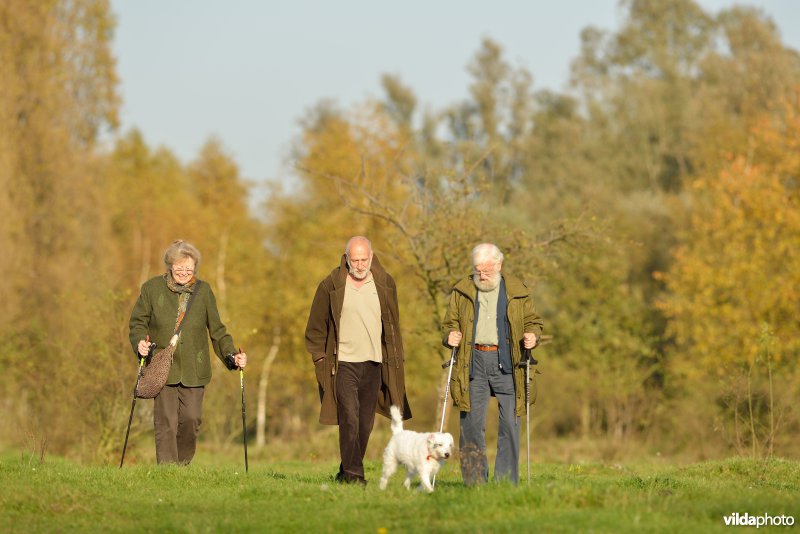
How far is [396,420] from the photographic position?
10.6 m

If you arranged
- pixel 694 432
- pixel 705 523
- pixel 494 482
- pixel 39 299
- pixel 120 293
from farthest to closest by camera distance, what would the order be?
pixel 39 299
pixel 694 432
pixel 120 293
pixel 494 482
pixel 705 523

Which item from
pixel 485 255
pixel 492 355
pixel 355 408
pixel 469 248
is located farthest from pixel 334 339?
pixel 469 248

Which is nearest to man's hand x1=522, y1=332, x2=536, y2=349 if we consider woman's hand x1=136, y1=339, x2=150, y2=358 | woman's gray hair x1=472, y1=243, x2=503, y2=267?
woman's gray hair x1=472, y1=243, x2=503, y2=267

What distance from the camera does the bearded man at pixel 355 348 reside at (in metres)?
10.7

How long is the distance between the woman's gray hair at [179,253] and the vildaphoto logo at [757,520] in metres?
6.00

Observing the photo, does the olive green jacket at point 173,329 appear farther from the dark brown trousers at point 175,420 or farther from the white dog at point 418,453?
the white dog at point 418,453

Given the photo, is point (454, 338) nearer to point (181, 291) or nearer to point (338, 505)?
point (338, 505)

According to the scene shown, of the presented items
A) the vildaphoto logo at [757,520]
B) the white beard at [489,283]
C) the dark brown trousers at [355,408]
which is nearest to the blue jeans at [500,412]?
the white beard at [489,283]

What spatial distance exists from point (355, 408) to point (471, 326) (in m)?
1.40

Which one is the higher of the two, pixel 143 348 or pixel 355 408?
pixel 143 348

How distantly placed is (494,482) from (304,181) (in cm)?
3430

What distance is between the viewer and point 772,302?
1270 inches

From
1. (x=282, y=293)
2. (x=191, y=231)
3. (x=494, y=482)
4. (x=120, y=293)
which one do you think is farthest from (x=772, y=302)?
(x=191, y=231)

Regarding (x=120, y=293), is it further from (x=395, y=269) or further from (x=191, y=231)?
(x=191, y=231)
